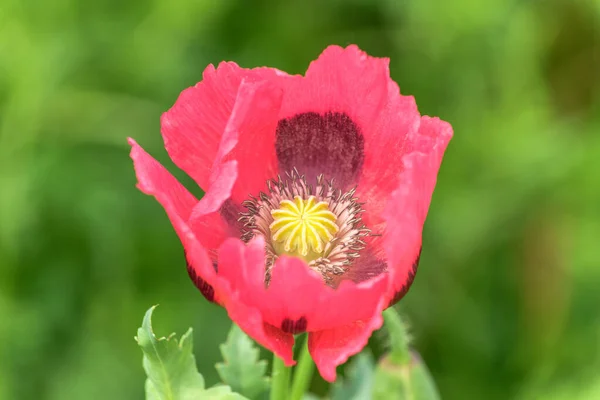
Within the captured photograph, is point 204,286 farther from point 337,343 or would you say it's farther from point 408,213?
point 408,213

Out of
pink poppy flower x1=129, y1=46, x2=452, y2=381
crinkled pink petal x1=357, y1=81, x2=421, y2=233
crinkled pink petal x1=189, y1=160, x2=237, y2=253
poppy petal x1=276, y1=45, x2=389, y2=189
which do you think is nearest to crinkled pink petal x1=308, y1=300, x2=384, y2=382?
pink poppy flower x1=129, y1=46, x2=452, y2=381

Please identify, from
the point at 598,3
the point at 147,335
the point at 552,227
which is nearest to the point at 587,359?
the point at 552,227

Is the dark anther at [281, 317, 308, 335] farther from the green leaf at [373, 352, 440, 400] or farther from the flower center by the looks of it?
the green leaf at [373, 352, 440, 400]

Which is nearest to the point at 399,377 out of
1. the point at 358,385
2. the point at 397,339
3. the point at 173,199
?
the point at 397,339

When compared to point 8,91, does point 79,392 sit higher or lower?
lower

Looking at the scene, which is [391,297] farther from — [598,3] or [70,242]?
[598,3]

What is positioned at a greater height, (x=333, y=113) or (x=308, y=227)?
(x=333, y=113)
